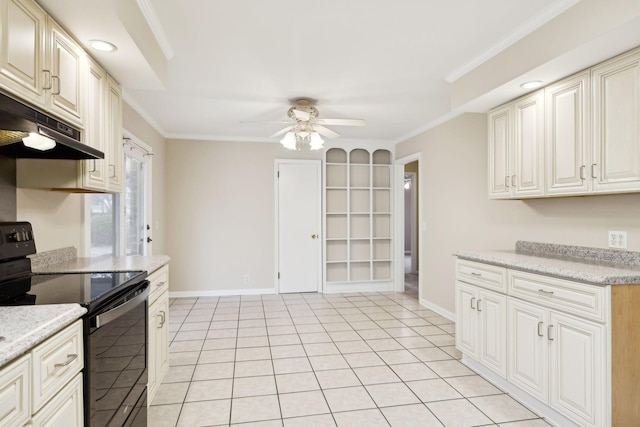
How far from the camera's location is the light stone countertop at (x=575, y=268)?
1765mm

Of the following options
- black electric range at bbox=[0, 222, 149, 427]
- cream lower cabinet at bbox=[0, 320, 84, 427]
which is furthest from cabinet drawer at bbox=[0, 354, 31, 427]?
black electric range at bbox=[0, 222, 149, 427]

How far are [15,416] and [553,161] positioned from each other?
298 centimetres

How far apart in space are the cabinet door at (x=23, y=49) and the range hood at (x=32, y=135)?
0.07 m

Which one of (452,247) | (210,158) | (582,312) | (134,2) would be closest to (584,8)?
(582,312)

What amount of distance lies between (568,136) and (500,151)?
63 centimetres

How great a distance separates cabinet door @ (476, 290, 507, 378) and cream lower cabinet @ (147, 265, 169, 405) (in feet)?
7.78

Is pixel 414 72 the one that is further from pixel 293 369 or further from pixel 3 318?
pixel 3 318

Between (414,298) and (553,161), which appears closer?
(553,161)

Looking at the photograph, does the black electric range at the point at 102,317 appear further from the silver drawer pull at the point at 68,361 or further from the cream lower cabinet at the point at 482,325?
the cream lower cabinet at the point at 482,325

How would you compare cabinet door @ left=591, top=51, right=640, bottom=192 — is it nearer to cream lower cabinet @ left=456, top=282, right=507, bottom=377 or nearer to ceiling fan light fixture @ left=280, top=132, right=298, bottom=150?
cream lower cabinet @ left=456, top=282, right=507, bottom=377

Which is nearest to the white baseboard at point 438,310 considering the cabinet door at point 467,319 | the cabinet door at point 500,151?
the cabinet door at point 467,319

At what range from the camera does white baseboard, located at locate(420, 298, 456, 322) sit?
4184 mm

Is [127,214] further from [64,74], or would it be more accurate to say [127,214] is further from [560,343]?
[560,343]

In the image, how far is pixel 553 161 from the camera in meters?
2.42
